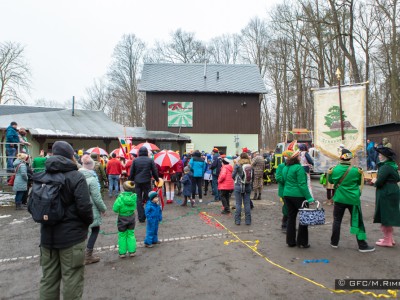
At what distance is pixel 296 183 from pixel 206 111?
19.8 metres

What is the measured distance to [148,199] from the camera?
6.69m

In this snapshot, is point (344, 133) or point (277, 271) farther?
point (344, 133)

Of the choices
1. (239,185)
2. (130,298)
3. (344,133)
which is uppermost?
(344,133)

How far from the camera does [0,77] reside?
122 ft

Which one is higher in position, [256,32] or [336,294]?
[256,32]

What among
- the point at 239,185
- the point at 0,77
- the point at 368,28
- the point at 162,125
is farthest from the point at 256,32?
the point at 239,185

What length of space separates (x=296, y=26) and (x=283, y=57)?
4.44 metres

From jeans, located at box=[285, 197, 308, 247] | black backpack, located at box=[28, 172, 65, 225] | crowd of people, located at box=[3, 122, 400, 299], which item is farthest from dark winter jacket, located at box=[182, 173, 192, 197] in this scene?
black backpack, located at box=[28, 172, 65, 225]

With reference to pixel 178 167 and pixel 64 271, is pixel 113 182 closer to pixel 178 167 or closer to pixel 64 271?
pixel 178 167

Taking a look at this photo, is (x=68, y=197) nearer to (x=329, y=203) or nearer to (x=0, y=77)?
(x=329, y=203)

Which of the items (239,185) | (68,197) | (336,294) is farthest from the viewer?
(239,185)

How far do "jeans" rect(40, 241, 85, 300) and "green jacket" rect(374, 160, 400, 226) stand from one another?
499 cm

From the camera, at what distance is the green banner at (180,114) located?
2450cm

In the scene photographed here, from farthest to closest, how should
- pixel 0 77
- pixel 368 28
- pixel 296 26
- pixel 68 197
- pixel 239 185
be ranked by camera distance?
pixel 0 77, pixel 296 26, pixel 368 28, pixel 239 185, pixel 68 197
